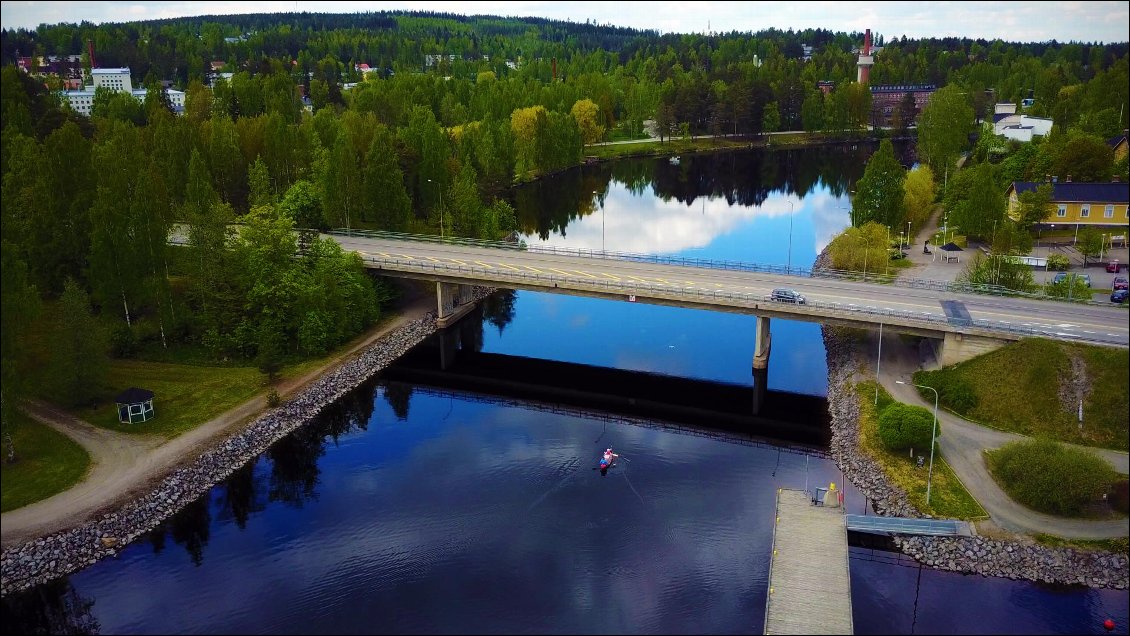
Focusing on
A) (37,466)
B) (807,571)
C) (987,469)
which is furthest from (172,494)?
(987,469)

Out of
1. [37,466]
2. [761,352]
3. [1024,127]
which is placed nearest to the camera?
[37,466]

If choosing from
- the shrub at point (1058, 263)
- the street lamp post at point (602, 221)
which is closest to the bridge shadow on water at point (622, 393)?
the shrub at point (1058, 263)

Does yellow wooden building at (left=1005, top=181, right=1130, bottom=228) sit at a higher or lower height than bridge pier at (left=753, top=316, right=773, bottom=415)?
higher

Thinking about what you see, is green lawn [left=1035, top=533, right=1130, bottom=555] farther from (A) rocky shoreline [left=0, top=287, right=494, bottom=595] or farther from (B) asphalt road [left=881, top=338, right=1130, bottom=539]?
(A) rocky shoreline [left=0, top=287, right=494, bottom=595]

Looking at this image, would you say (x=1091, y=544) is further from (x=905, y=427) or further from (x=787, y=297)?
(x=787, y=297)

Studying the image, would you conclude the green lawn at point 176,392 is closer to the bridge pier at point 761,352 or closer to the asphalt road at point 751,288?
the asphalt road at point 751,288

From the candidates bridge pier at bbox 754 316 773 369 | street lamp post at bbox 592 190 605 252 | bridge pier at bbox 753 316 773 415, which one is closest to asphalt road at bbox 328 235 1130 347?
bridge pier at bbox 754 316 773 369

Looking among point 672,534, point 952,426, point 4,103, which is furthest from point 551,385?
point 4,103
